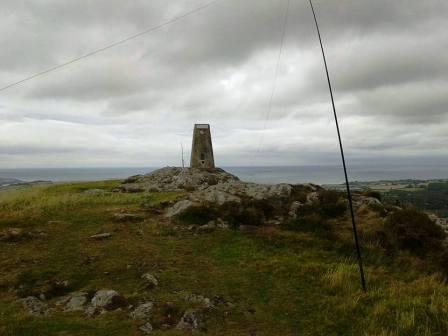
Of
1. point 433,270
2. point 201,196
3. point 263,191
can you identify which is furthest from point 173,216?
point 433,270

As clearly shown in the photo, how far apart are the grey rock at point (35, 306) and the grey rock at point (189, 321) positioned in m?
3.25

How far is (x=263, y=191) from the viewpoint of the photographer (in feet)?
67.3

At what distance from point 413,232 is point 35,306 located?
44.3 ft

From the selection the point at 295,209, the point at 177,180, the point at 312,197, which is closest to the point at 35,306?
the point at 295,209

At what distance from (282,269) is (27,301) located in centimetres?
712

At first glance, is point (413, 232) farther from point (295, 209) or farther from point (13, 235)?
point (13, 235)

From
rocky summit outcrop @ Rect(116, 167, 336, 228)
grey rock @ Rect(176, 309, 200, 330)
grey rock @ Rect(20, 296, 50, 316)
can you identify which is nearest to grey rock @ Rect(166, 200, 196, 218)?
rocky summit outcrop @ Rect(116, 167, 336, 228)

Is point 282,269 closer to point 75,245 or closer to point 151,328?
point 151,328

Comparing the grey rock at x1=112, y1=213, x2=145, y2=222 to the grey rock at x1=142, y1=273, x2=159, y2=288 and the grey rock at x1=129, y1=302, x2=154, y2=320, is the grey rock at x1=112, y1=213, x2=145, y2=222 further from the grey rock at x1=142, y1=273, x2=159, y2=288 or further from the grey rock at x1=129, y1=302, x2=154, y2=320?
the grey rock at x1=129, y1=302, x2=154, y2=320

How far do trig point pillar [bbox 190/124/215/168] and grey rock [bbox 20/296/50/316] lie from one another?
26821mm

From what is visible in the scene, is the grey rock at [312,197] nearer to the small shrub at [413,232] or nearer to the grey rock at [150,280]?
the small shrub at [413,232]

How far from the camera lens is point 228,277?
1066 cm

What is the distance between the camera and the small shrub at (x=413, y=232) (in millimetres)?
13859

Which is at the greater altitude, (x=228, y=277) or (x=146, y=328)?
(x=228, y=277)
